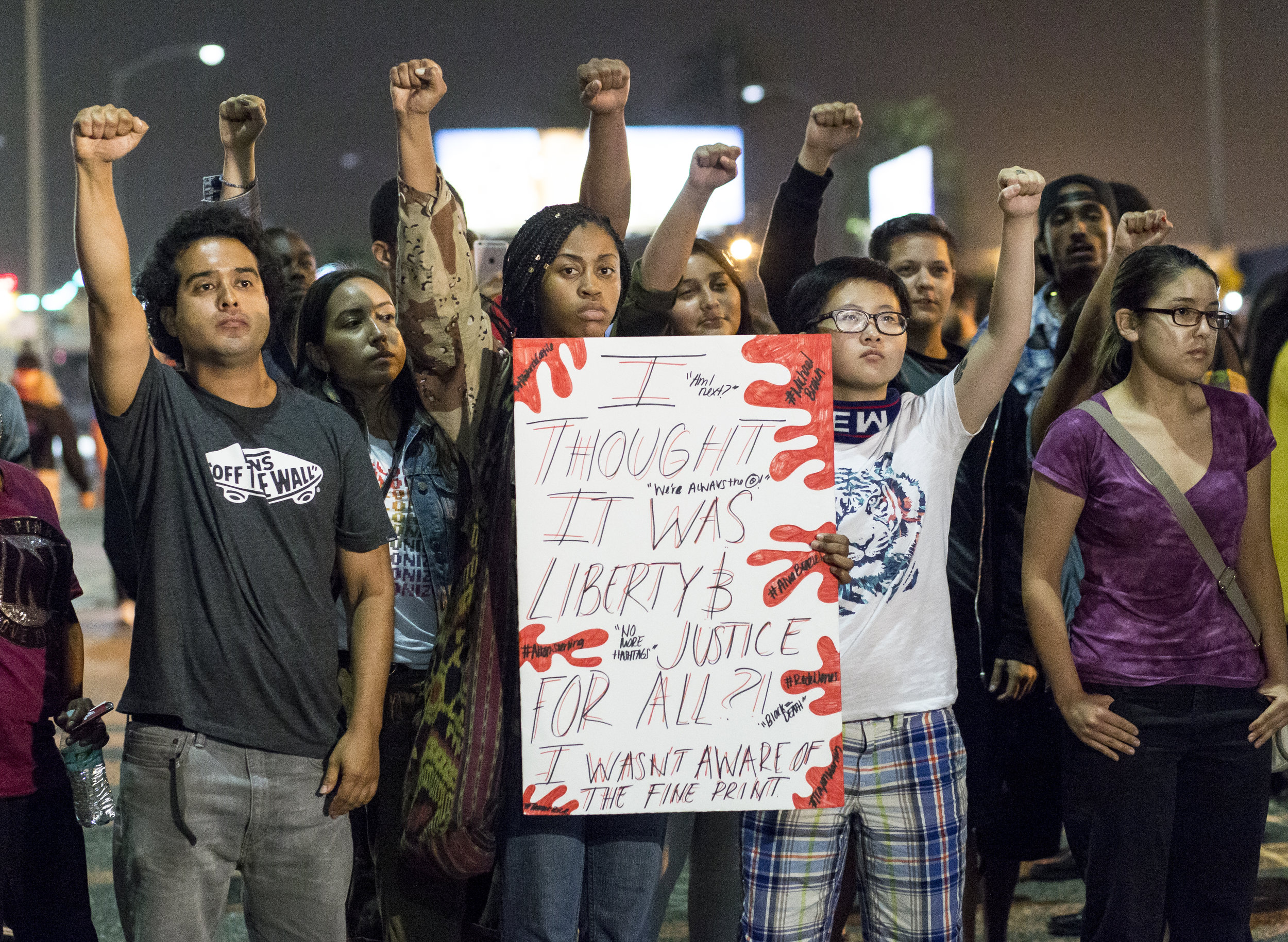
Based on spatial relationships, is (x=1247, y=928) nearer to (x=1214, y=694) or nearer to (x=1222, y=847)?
(x=1222, y=847)

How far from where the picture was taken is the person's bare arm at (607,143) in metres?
3.11

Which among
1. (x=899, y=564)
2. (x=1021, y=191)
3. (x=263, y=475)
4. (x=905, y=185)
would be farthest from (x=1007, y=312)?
(x=905, y=185)

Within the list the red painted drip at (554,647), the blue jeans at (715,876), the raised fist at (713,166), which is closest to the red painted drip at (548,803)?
the red painted drip at (554,647)

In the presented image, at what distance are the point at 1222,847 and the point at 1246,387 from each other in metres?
1.80

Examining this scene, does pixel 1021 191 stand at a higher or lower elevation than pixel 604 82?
lower

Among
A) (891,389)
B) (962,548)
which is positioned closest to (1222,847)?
(962,548)

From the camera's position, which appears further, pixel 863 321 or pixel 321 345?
pixel 321 345

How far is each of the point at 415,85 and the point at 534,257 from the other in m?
0.42

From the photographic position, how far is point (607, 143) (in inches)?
129

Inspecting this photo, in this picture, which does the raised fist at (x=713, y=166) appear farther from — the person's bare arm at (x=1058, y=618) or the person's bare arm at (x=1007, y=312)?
the person's bare arm at (x=1058, y=618)

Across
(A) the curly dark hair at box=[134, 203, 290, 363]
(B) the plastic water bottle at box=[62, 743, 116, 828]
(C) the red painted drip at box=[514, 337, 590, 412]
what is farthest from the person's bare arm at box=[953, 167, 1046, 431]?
(B) the plastic water bottle at box=[62, 743, 116, 828]

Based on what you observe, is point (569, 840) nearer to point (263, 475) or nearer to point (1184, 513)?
point (263, 475)

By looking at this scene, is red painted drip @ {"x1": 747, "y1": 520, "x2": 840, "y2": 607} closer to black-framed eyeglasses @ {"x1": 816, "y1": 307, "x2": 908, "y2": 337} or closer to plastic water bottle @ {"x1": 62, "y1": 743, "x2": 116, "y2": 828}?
black-framed eyeglasses @ {"x1": 816, "y1": 307, "x2": 908, "y2": 337}

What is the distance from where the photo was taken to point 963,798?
2.73 meters
